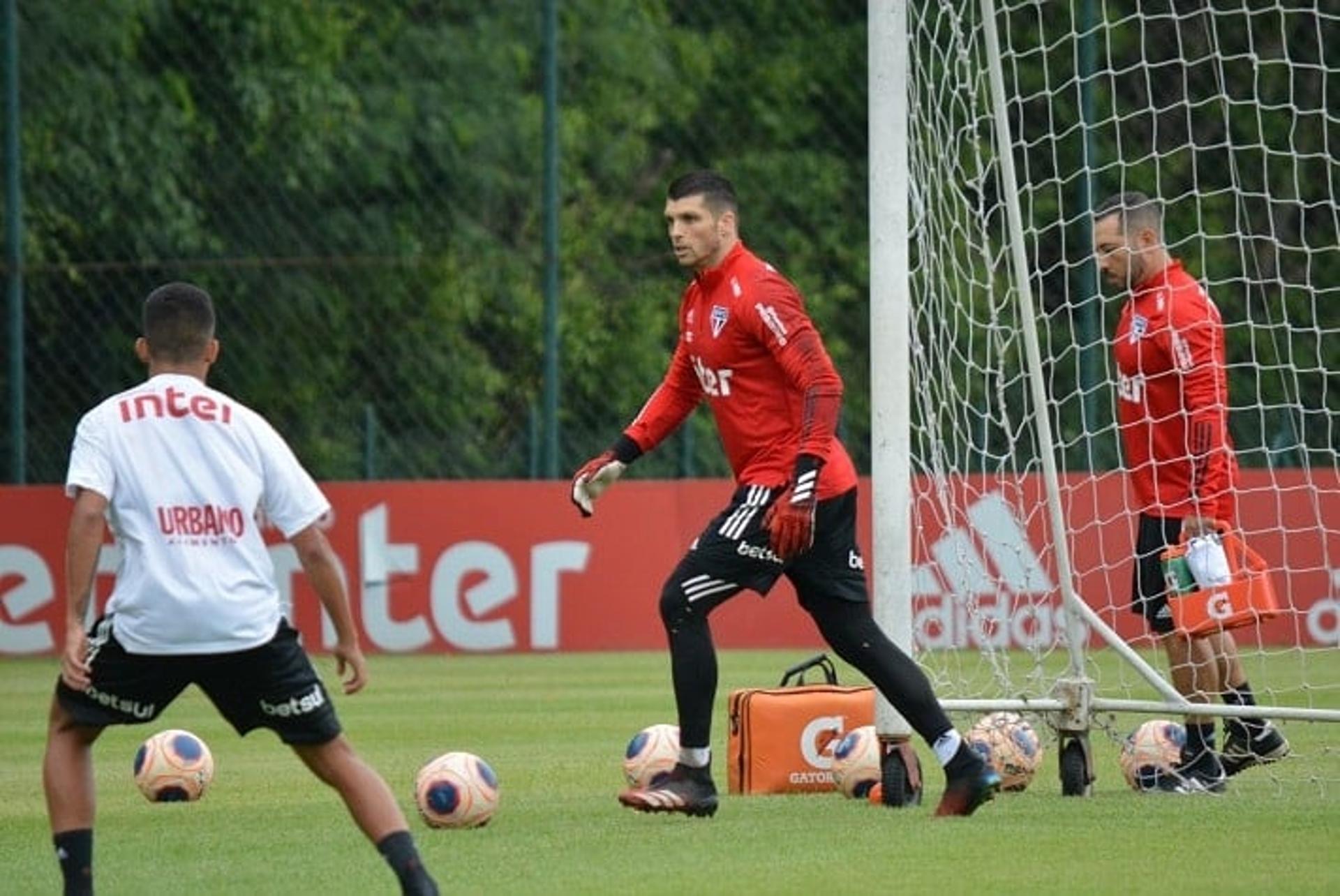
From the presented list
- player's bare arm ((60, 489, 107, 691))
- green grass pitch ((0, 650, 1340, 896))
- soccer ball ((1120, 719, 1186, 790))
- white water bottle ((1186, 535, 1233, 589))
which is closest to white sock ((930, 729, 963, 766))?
green grass pitch ((0, 650, 1340, 896))

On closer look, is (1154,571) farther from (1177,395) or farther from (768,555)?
(768,555)

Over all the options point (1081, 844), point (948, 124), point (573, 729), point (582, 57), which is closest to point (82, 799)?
point (1081, 844)

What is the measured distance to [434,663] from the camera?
20000mm

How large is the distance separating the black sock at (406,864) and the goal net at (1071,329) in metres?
3.04

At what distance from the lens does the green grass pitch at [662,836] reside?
8164 mm

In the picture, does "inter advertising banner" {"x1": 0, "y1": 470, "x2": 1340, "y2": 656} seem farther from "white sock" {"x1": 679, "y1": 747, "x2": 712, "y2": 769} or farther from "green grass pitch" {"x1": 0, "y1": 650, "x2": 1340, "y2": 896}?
"white sock" {"x1": 679, "y1": 747, "x2": 712, "y2": 769}

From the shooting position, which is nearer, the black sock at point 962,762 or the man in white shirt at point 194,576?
the man in white shirt at point 194,576

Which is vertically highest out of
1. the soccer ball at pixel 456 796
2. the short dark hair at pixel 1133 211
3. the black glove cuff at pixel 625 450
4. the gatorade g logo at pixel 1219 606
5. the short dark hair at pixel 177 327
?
the short dark hair at pixel 1133 211

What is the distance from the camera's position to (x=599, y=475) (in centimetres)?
1045

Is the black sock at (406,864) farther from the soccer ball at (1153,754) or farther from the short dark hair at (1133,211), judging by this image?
the short dark hair at (1133,211)

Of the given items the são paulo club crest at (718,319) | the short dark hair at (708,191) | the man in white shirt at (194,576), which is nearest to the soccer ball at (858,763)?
the são paulo club crest at (718,319)

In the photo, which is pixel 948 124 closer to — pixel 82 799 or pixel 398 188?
pixel 82 799

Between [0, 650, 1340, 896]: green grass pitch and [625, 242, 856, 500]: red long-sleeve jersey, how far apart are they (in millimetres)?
1316

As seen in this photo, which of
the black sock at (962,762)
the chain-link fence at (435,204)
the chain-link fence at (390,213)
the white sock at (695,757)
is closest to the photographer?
the black sock at (962,762)
